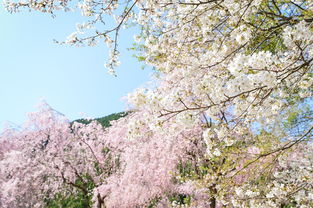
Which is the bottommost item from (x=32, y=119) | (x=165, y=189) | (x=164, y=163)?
(x=165, y=189)

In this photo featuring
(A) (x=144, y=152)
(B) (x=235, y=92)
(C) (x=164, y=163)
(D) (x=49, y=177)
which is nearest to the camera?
(B) (x=235, y=92)

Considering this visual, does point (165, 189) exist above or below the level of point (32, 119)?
below

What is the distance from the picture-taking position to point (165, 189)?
1053cm

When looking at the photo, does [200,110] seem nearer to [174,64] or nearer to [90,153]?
[174,64]

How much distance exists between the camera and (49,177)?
47.3ft

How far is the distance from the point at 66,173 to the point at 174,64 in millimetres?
10806

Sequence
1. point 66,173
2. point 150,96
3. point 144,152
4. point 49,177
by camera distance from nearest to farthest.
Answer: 1. point 150,96
2. point 144,152
3. point 66,173
4. point 49,177

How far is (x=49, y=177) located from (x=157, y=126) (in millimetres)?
13402

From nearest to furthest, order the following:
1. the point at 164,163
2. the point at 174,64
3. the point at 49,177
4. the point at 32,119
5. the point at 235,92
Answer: the point at 235,92
the point at 174,64
the point at 164,163
the point at 49,177
the point at 32,119

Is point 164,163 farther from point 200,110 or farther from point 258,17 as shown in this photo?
point 200,110

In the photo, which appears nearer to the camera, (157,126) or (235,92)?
(235,92)

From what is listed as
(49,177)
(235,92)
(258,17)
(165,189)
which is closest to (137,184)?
(165,189)

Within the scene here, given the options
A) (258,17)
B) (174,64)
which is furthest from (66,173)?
(258,17)

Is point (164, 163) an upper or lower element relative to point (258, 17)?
lower
